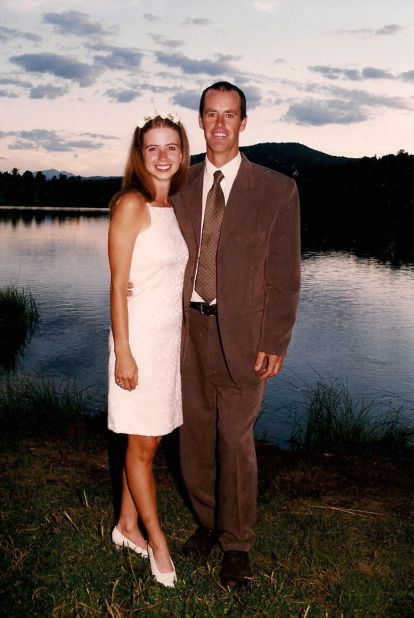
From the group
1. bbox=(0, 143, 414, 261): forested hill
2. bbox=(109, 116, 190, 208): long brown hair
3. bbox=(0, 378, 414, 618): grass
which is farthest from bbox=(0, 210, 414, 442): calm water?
bbox=(0, 143, 414, 261): forested hill

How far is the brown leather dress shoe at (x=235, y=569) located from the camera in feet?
10.4

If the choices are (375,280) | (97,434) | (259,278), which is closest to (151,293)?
(259,278)

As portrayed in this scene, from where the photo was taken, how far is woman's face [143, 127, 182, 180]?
3.05 m

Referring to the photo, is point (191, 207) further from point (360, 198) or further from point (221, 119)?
point (360, 198)

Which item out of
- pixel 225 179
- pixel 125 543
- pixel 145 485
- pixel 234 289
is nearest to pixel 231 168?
pixel 225 179

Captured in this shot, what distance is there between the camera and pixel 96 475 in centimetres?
467

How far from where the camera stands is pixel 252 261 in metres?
3.26

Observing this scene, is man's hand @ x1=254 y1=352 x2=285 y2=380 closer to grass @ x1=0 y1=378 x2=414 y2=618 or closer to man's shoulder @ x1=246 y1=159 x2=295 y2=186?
man's shoulder @ x1=246 y1=159 x2=295 y2=186

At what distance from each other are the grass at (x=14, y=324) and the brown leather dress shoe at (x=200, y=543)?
33.5 feet

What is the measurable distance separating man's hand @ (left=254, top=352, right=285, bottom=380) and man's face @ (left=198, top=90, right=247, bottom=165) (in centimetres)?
108

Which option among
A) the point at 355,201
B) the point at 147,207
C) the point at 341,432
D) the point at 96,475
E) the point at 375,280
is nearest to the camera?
the point at 147,207

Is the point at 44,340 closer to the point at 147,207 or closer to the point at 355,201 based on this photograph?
the point at 147,207

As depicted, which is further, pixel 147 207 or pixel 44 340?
pixel 44 340

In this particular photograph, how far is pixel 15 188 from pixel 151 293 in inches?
5216
